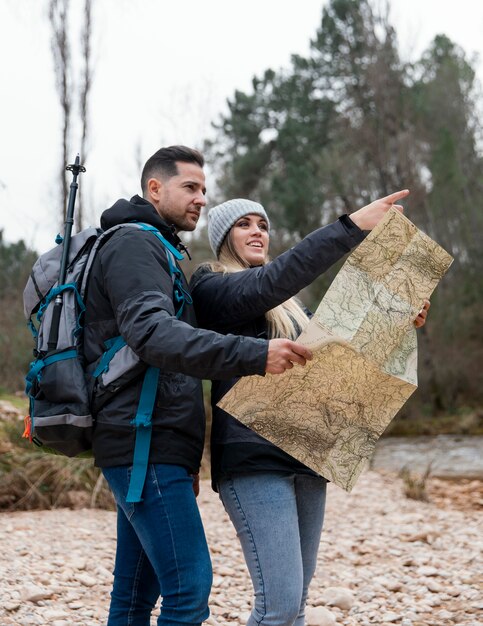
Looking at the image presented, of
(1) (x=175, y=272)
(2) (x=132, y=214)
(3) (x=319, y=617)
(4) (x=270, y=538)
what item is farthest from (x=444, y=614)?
(2) (x=132, y=214)

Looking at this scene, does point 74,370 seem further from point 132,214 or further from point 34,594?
point 34,594

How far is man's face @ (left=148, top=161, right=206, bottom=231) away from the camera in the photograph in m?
2.64

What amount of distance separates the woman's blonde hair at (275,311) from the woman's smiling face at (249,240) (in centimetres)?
2

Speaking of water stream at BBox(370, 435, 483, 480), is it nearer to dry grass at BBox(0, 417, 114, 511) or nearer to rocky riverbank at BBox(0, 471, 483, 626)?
rocky riverbank at BBox(0, 471, 483, 626)

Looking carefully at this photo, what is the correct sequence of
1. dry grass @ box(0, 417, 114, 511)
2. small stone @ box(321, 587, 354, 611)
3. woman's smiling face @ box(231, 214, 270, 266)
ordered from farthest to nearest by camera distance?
dry grass @ box(0, 417, 114, 511), small stone @ box(321, 587, 354, 611), woman's smiling face @ box(231, 214, 270, 266)

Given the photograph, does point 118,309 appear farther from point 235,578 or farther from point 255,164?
point 255,164

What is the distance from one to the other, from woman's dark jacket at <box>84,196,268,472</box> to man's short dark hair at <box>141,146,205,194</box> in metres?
0.21

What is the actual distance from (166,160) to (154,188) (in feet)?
0.35

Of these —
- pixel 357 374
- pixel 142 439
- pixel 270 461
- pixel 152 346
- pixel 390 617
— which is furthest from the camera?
pixel 390 617

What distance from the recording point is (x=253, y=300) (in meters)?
2.54

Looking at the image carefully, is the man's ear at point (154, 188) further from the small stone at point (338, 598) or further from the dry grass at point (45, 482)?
the dry grass at point (45, 482)

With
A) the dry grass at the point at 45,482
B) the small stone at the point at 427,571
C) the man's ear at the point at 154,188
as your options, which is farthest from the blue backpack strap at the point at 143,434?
the dry grass at the point at 45,482

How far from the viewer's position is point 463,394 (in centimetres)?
2038

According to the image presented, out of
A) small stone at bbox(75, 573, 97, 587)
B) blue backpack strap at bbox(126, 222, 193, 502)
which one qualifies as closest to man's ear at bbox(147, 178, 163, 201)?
blue backpack strap at bbox(126, 222, 193, 502)
